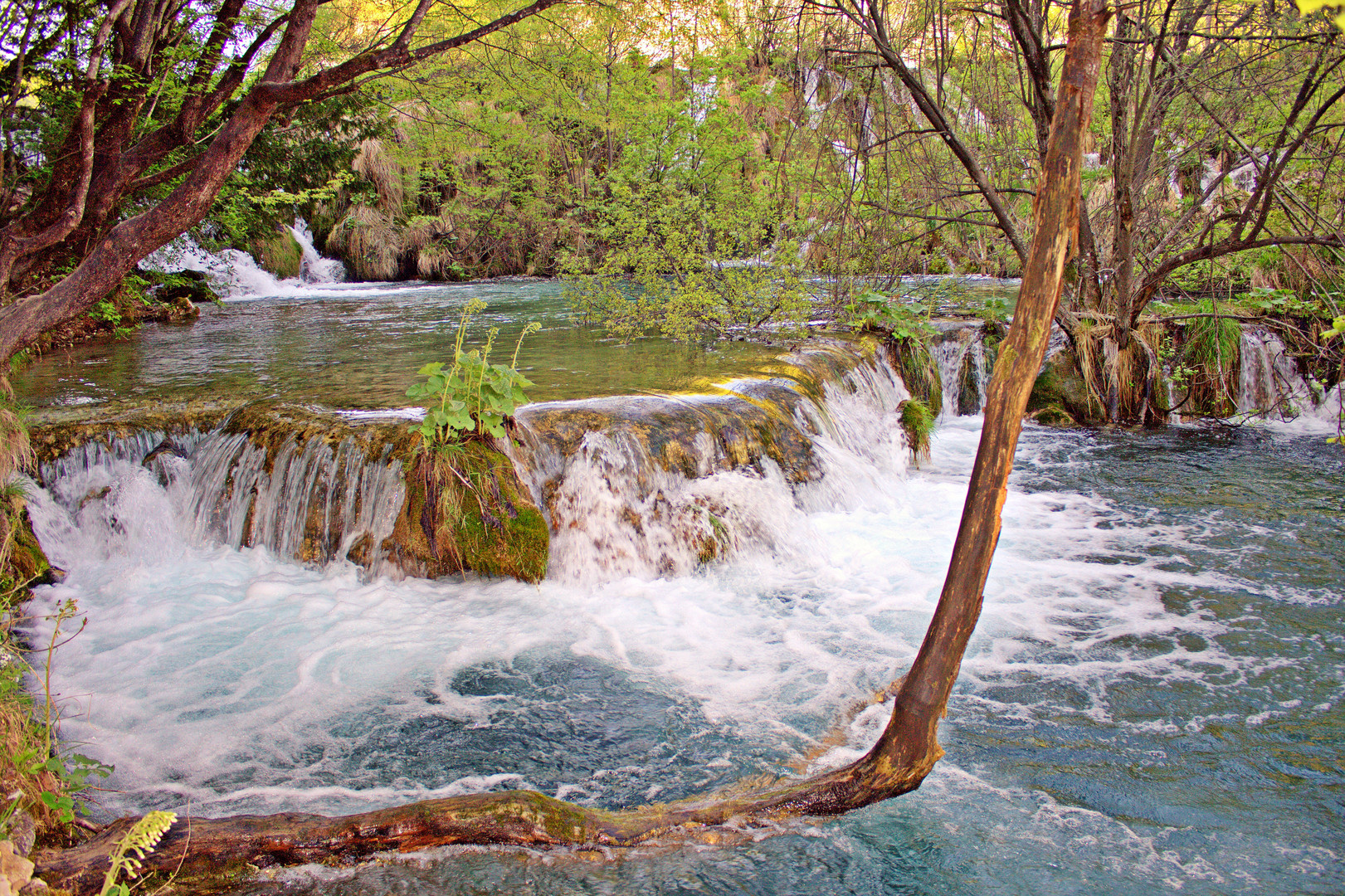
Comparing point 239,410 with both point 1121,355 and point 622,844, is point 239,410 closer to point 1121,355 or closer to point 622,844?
point 622,844

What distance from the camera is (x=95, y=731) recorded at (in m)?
3.85

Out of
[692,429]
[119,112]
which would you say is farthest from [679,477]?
[119,112]

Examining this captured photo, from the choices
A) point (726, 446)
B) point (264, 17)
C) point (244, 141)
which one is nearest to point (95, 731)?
point (244, 141)

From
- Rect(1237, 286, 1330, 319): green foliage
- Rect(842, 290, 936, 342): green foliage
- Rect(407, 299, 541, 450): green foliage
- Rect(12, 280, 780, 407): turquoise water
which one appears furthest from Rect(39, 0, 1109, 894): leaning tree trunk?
Rect(1237, 286, 1330, 319): green foliage

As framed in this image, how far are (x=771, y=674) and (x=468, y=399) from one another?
272cm

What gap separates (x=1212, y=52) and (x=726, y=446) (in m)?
4.98

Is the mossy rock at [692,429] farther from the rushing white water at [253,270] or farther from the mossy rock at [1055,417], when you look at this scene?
the rushing white water at [253,270]

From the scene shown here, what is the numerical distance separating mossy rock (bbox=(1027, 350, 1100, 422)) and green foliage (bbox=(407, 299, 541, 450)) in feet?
21.2

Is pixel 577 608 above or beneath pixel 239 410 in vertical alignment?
beneath

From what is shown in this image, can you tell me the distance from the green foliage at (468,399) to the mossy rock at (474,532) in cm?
16

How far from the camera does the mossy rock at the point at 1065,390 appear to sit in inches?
368

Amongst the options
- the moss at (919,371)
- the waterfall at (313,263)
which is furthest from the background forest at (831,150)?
the waterfall at (313,263)

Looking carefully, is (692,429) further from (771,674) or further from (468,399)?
(771,674)

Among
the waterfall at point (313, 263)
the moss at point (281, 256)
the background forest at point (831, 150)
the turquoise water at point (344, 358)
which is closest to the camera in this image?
the background forest at point (831, 150)
